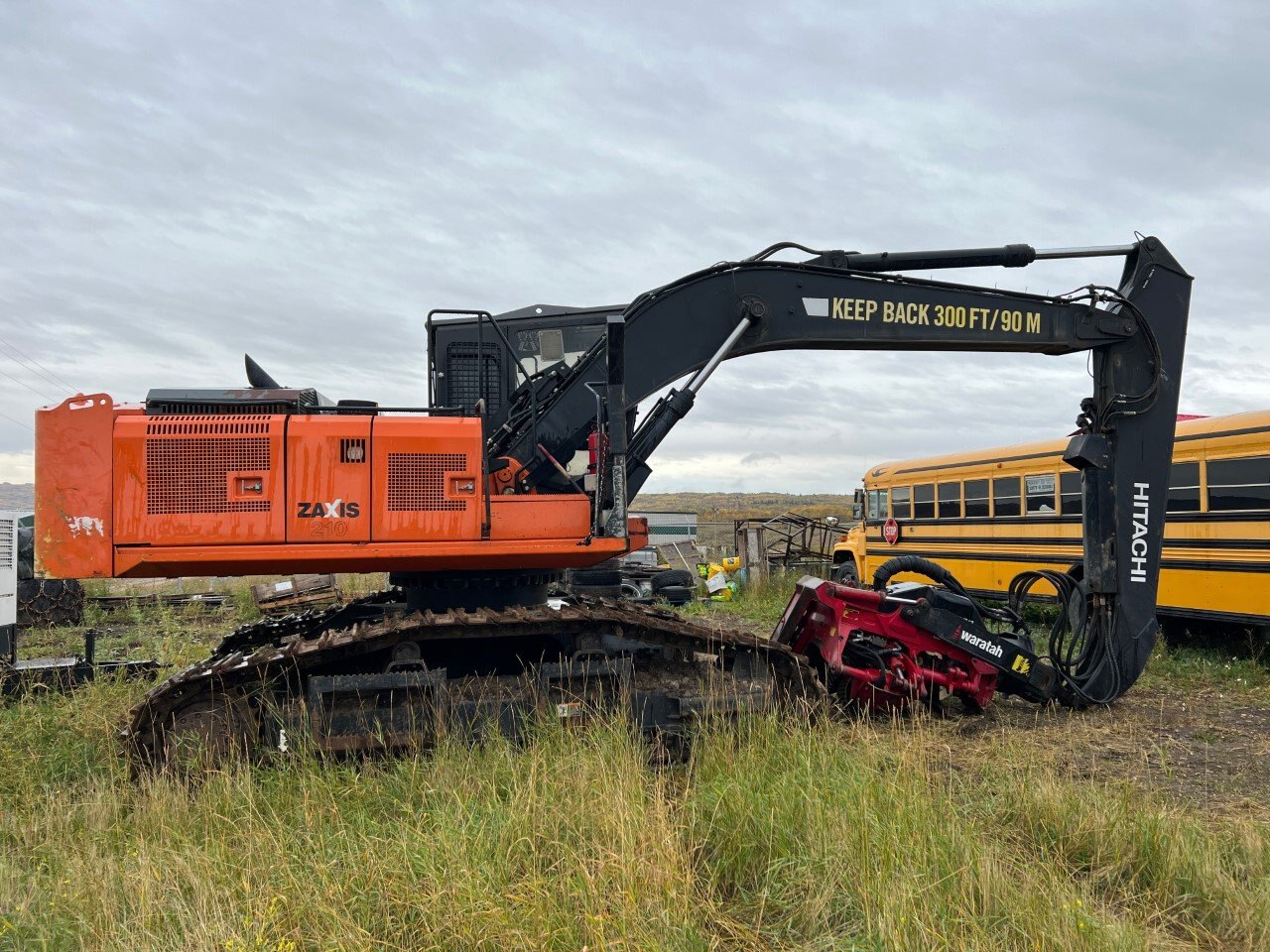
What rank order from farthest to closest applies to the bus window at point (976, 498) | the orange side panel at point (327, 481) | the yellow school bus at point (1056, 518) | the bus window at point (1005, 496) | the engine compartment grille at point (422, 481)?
1. the bus window at point (976, 498)
2. the bus window at point (1005, 496)
3. the yellow school bus at point (1056, 518)
4. the engine compartment grille at point (422, 481)
5. the orange side panel at point (327, 481)

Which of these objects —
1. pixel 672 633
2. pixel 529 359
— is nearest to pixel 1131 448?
pixel 672 633

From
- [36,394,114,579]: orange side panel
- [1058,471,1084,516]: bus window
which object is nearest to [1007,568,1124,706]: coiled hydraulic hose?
[1058,471,1084,516]: bus window

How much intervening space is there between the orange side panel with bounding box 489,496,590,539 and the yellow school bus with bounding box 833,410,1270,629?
26.9ft

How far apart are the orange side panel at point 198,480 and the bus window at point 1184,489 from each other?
1027 centimetres

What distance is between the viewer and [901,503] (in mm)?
18219

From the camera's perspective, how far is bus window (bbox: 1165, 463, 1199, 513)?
438 inches

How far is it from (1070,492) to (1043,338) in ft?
21.8

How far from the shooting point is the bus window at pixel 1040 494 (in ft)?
45.7

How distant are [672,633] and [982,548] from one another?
35.8ft

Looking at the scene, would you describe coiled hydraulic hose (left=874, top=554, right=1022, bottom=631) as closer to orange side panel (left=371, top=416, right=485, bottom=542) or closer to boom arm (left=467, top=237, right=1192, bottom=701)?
boom arm (left=467, top=237, right=1192, bottom=701)

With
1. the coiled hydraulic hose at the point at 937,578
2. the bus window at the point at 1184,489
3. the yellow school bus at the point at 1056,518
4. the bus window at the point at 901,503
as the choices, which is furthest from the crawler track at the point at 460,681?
the bus window at the point at 901,503

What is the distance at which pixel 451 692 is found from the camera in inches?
228

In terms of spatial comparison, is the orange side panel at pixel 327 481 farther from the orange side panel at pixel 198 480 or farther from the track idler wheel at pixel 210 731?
the track idler wheel at pixel 210 731

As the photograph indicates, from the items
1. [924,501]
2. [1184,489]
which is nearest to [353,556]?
[1184,489]
